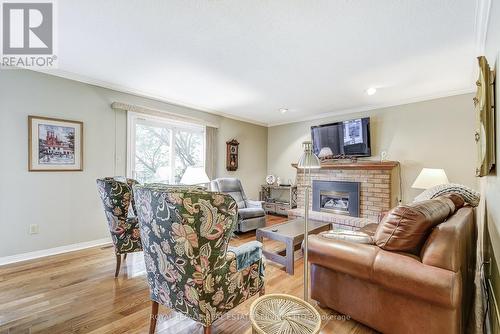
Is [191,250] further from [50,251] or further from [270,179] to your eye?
[270,179]

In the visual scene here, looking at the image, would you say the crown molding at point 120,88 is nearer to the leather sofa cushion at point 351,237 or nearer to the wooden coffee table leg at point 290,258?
the wooden coffee table leg at point 290,258

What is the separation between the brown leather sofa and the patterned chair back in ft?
2.83

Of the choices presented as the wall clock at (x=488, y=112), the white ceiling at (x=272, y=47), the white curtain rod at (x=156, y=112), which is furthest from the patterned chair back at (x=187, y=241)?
the white curtain rod at (x=156, y=112)

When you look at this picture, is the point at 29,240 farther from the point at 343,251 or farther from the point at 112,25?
the point at 343,251

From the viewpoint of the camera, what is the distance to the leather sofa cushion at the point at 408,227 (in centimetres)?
144

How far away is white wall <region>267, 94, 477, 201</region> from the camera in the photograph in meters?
3.57

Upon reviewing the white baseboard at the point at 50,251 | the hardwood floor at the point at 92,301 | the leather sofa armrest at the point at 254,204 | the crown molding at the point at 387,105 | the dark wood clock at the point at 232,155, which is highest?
the crown molding at the point at 387,105

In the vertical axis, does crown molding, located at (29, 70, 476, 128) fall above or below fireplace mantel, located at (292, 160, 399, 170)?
above

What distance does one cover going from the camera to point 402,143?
4.16m

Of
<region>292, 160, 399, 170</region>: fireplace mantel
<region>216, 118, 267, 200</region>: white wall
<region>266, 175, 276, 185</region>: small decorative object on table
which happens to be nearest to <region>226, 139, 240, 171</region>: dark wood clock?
<region>216, 118, 267, 200</region>: white wall

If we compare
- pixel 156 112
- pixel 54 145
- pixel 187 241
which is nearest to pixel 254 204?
pixel 156 112

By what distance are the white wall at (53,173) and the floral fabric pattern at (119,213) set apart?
124cm

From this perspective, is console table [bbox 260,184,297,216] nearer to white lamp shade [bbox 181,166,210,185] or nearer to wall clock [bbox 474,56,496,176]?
white lamp shade [bbox 181,166,210,185]

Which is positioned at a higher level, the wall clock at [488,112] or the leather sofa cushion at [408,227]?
the wall clock at [488,112]
